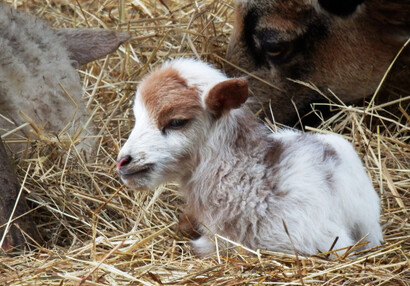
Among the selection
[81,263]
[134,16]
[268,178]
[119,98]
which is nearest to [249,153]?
[268,178]

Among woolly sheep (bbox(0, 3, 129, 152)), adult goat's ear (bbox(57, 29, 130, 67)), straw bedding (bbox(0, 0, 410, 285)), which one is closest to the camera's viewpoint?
straw bedding (bbox(0, 0, 410, 285))

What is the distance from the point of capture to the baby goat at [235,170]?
355cm

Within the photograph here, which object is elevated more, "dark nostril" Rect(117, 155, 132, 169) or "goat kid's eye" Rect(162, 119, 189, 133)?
"goat kid's eye" Rect(162, 119, 189, 133)

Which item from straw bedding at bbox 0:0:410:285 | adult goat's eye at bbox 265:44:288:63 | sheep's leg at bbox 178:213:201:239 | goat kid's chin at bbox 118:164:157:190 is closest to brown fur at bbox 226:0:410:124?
adult goat's eye at bbox 265:44:288:63

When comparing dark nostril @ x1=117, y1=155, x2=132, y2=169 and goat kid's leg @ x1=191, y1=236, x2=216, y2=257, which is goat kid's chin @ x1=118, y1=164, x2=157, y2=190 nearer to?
dark nostril @ x1=117, y1=155, x2=132, y2=169

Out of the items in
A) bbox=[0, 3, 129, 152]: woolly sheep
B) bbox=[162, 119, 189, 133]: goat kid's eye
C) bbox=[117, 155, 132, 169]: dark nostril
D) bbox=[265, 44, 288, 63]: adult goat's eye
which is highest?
bbox=[162, 119, 189, 133]: goat kid's eye

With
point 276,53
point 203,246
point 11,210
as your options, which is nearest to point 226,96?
point 203,246

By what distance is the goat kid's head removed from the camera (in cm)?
352

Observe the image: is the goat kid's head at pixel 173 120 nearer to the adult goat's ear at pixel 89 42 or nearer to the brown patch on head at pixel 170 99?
the brown patch on head at pixel 170 99

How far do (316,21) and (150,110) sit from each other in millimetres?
1704

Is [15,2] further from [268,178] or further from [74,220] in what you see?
[268,178]

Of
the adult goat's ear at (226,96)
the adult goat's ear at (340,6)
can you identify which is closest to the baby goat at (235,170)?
the adult goat's ear at (226,96)

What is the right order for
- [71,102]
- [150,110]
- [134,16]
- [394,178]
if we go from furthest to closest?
[134,16]
[71,102]
[394,178]
[150,110]

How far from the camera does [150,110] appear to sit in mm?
3590
